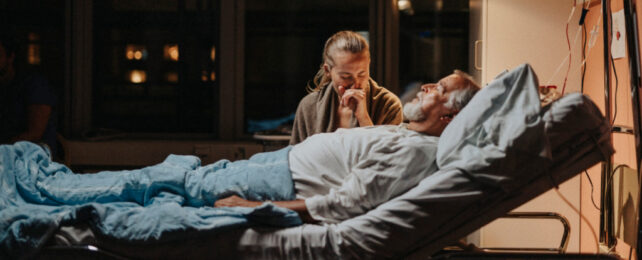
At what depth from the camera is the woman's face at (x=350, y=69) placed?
8.68ft

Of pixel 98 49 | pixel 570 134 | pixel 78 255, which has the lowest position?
pixel 78 255

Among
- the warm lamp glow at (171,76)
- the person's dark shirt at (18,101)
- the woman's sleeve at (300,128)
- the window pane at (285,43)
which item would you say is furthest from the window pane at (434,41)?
the person's dark shirt at (18,101)

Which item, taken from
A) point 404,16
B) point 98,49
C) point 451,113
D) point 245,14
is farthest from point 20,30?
point 451,113

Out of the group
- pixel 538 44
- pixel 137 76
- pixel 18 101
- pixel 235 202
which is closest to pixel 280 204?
pixel 235 202

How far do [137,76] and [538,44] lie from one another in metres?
2.77

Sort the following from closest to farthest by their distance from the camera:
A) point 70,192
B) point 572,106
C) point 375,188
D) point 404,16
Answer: point 572,106 < point 375,188 < point 70,192 < point 404,16

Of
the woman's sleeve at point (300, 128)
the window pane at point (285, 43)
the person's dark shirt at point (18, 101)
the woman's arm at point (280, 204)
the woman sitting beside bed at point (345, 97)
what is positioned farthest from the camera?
the window pane at point (285, 43)

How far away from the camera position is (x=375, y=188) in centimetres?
195

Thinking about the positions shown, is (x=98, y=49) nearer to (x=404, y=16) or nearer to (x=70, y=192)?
(x=404, y=16)

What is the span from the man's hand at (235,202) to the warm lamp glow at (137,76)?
2689mm

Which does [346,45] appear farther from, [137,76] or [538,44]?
[137,76]

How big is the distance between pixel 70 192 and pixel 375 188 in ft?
3.42

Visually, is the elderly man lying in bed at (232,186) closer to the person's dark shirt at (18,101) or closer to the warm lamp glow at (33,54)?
the person's dark shirt at (18,101)

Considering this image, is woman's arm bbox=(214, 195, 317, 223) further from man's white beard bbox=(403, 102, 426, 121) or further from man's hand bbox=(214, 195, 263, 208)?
man's white beard bbox=(403, 102, 426, 121)
